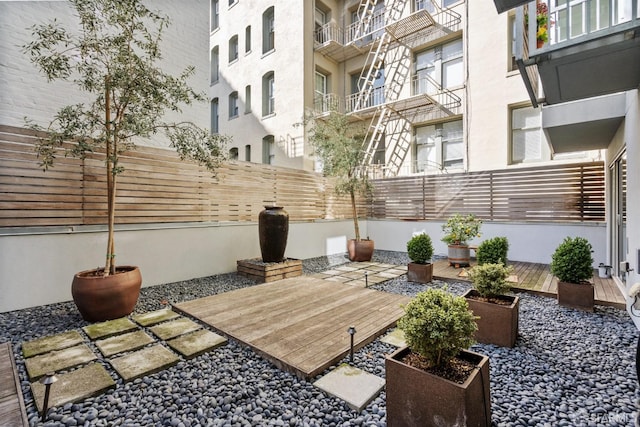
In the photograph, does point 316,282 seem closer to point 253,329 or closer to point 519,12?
point 253,329

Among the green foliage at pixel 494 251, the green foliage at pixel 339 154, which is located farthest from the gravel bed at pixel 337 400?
the green foliage at pixel 339 154

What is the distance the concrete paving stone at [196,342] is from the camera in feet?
8.64

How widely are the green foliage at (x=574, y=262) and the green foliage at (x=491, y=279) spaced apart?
1560 millimetres

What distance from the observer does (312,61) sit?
34.6 feet

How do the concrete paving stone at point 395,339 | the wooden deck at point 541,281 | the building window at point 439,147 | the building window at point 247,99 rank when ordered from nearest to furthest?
the concrete paving stone at point 395,339 → the wooden deck at point 541,281 → the building window at point 439,147 → the building window at point 247,99

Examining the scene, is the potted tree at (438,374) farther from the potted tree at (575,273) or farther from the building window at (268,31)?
the building window at (268,31)

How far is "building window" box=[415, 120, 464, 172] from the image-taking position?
9.12 metres

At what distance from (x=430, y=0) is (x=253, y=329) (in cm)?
1072

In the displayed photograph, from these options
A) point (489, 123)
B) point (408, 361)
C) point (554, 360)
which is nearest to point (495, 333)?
point (554, 360)

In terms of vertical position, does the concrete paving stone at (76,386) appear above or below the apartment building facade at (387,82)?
below

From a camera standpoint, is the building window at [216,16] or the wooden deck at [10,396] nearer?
the wooden deck at [10,396]

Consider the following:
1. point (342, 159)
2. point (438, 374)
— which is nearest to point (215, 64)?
point (342, 159)

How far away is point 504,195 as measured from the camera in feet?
23.8

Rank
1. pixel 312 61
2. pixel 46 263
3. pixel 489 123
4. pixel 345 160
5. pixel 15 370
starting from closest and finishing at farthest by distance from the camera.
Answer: pixel 15 370 < pixel 46 263 < pixel 345 160 < pixel 489 123 < pixel 312 61
